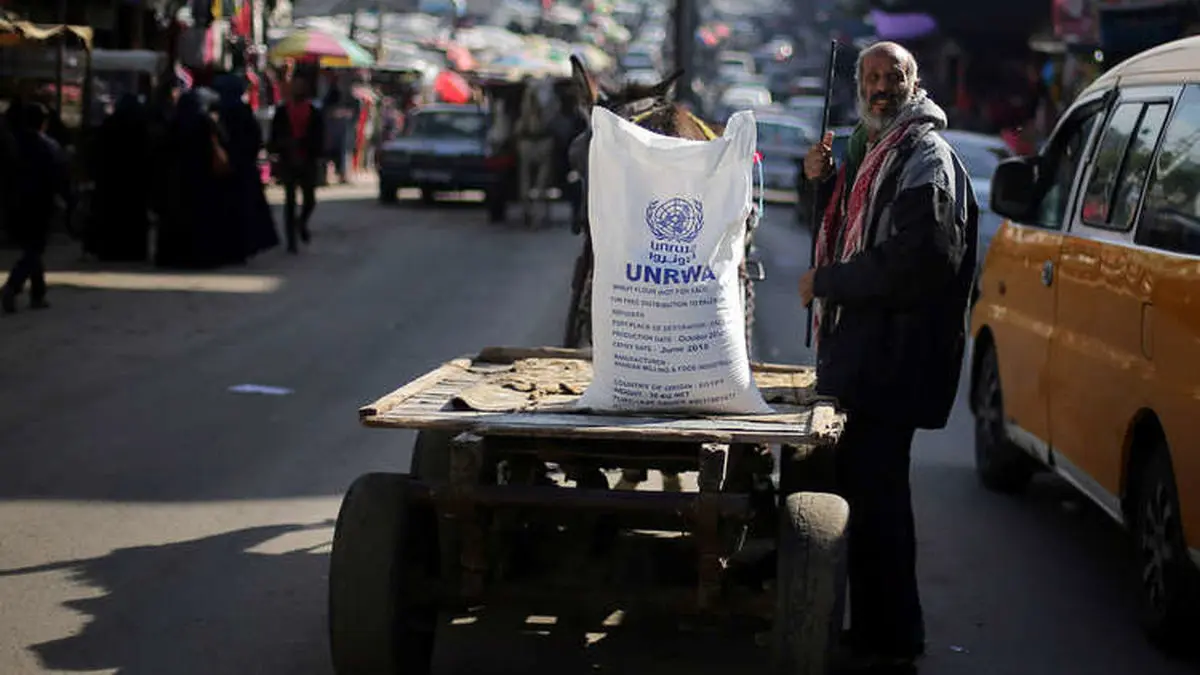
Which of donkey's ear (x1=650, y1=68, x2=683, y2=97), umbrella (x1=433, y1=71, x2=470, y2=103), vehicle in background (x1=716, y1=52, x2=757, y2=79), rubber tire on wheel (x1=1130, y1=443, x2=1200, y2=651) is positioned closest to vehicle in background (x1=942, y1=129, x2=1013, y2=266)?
donkey's ear (x1=650, y1=68, x2=683, y2=97)

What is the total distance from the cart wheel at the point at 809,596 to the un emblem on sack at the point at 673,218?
0.88 metres

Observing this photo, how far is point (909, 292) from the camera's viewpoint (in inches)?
226

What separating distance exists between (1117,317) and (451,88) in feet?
127

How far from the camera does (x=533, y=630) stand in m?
6.40

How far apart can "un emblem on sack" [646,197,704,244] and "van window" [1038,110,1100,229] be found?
121 inches

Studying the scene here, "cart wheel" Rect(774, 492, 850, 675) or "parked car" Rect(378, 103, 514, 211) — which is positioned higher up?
"cart wheel" Rect(774, 492, 850, 675)

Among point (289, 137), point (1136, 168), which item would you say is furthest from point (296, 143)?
point (1136, 168)

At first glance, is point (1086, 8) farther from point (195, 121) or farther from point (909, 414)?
point (909, 414)

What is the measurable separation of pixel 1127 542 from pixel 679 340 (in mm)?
3567

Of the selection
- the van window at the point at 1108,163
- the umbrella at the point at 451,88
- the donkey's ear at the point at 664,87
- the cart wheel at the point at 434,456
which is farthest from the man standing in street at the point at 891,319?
the umbrella at the point at 451,88

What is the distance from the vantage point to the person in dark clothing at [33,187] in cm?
1457

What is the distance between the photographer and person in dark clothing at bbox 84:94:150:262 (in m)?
19.3

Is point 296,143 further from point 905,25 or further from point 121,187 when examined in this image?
point 905,25

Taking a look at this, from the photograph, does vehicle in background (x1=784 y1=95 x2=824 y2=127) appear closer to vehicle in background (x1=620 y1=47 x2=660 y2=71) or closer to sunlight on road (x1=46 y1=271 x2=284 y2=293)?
sunlight on road (x1=46 y1=271 x2=284 y2=293)
